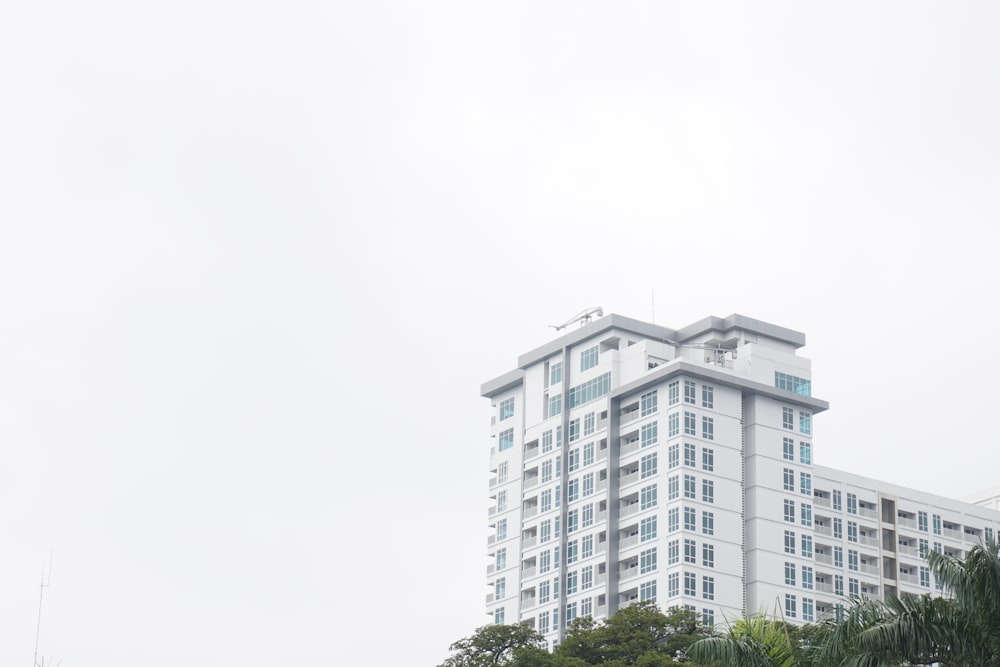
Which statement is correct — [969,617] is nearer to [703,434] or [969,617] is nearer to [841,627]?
[841,627]

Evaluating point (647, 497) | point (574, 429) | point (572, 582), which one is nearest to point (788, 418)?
point (647, 497)

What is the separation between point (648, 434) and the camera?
137500mm

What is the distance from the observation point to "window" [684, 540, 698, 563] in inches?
5143

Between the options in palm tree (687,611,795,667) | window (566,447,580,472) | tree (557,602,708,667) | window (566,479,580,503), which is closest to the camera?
palm tree (687,611,795,667)

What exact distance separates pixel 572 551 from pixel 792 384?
906 inches

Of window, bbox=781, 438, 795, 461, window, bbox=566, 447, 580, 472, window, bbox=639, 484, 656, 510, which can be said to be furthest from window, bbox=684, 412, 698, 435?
window, bbox=566, 447, 580, 472

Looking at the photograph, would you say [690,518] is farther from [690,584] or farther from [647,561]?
[690,584]

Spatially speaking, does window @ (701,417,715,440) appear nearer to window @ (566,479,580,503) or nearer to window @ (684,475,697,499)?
window @ (684,475,697,499)

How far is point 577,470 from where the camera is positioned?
14238 centimetres

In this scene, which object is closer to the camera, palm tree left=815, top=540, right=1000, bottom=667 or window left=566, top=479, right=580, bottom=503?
palm tree left=815, top=540, right=1000, bottom=667

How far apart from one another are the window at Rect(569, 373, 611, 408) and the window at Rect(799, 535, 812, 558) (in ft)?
64.5

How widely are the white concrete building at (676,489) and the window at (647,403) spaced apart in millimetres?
146

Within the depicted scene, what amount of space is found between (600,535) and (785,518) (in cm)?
1473

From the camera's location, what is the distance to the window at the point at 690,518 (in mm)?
131875
